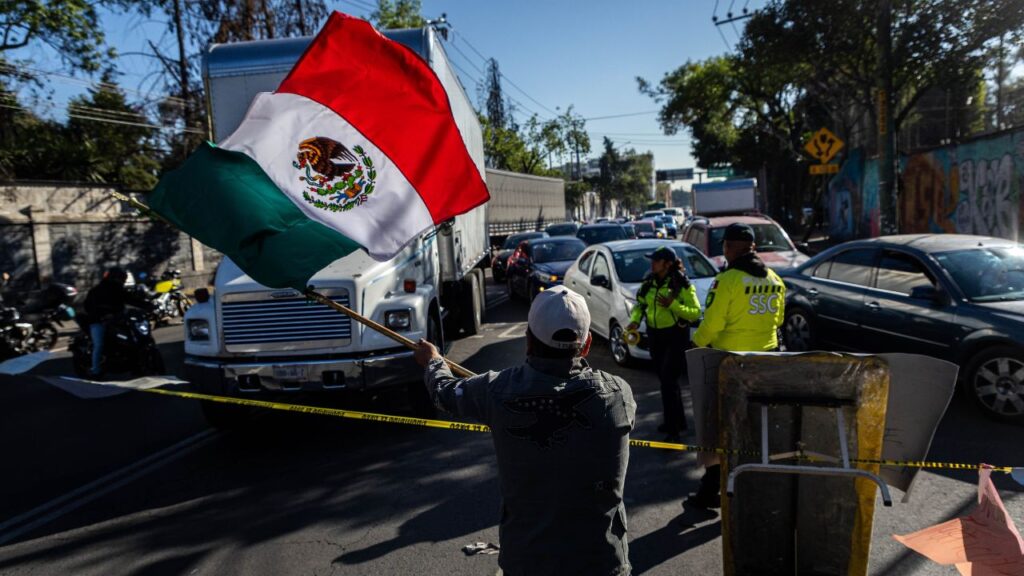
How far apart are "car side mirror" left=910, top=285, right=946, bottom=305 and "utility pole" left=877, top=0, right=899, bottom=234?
25.6 ft

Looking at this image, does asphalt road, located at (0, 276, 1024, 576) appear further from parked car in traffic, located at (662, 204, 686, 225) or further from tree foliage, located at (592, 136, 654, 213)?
tree foliage, located at (592, 136, 654, 213)

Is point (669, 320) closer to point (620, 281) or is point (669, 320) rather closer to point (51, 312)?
point (620, 281)

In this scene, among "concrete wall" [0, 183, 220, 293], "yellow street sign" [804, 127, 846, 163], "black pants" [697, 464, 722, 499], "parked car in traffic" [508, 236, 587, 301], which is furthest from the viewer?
"yellow street sign" [804, 127, 846, 163]

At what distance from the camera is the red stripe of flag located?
3.53m

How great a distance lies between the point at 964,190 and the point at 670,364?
1695 cm

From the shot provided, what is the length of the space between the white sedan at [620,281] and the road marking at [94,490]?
4.68 metres

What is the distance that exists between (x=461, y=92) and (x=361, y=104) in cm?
814

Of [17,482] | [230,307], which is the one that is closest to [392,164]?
[230,307]

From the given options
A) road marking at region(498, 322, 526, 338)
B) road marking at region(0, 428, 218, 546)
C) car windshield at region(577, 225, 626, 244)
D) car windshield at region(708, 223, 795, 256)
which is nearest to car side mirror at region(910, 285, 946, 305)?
road marking at region(498, 322, 526, 338)

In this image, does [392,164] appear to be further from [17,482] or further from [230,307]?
[17,482]

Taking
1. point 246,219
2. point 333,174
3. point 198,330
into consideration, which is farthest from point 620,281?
point 246,219

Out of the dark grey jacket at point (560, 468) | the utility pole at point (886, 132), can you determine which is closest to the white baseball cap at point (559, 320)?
the dark grey jacket at point (560, 468)

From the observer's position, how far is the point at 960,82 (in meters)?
17.8

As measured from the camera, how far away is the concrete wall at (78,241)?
1584cm
